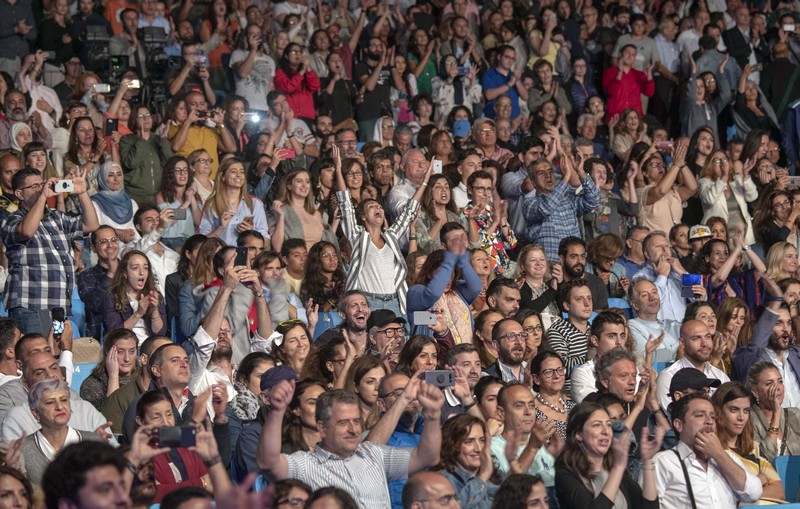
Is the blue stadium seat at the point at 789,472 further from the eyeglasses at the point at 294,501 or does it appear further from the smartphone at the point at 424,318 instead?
the eyeglasses at the point at 294,501

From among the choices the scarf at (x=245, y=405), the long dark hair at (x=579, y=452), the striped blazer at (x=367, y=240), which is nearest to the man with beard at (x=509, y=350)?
the striped blazer at (x=367, y=240)

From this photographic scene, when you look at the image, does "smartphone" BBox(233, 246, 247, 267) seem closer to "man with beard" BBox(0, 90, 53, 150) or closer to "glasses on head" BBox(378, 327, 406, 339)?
"glasses on head" BBox(378, 327, 406, 339)

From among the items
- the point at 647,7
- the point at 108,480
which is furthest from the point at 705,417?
the point at 647,7

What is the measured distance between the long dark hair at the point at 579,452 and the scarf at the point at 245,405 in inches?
57.7

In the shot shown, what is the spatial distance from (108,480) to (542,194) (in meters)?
6.03

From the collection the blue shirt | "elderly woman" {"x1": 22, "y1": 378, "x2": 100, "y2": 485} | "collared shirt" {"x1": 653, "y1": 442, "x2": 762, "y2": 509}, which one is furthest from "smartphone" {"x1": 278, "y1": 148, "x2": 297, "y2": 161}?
"collared shirt" {"x1": 653, "y1": 442, "x2": 762, "y2": 509}

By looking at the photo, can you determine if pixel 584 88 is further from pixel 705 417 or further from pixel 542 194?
pixel 705 417

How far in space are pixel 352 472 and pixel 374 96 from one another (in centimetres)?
722

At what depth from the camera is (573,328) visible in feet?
25.2

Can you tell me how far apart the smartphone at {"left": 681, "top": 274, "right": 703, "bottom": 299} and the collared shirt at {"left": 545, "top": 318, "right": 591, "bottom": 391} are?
3.41 ft

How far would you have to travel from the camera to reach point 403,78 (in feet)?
41.0

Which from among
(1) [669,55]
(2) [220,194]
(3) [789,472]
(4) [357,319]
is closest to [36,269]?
(2) [220,194]

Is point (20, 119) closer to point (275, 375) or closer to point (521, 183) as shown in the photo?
point (521, 183)

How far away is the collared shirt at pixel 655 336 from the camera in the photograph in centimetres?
806
